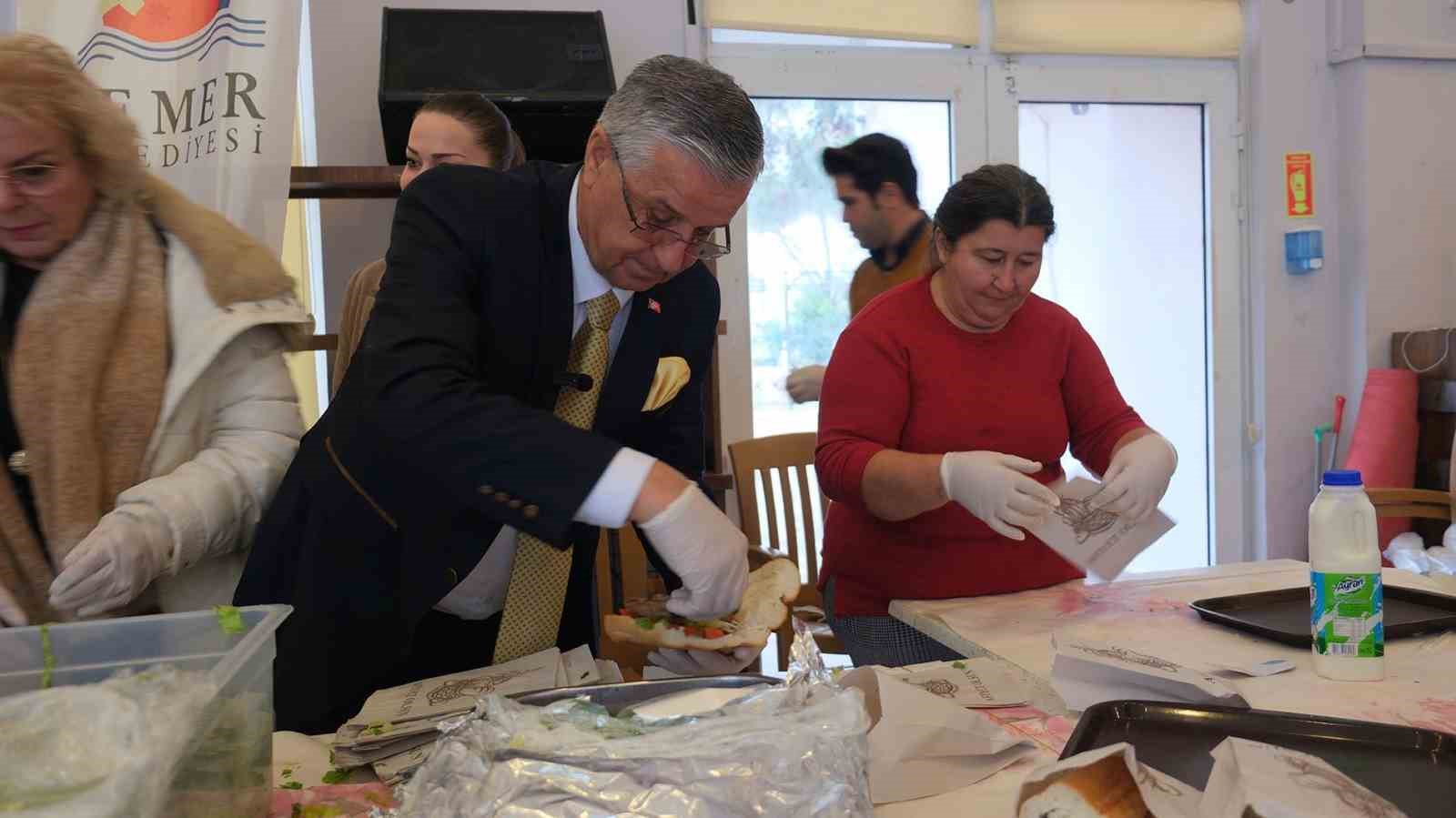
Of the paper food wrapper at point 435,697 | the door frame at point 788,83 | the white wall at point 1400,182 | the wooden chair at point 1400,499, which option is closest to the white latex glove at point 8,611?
the paper food wrapper at point 435,697

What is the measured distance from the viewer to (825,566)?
2199mm

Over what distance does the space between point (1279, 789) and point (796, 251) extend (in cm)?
333

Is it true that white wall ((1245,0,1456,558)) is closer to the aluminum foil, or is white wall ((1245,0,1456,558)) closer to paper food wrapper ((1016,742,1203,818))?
paper food wrapper ((1016,742,1203,818))

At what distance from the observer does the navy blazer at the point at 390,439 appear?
1.31 m

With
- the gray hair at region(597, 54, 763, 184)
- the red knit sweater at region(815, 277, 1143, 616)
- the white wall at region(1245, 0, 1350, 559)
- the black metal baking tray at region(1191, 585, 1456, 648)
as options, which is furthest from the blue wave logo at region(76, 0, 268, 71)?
the white wall at region(1245, 0, 1350, 559)

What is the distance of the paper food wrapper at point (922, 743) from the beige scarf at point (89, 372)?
38.4 inches

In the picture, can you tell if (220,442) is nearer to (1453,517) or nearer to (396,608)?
(396,608)

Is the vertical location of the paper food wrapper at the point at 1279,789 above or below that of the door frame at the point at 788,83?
below

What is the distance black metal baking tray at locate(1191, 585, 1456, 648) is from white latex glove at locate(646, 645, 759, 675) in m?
0.69

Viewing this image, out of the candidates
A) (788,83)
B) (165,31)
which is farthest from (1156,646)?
(788,83)

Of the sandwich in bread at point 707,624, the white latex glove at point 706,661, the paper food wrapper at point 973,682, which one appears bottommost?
the paper food wrapper at point 973,682

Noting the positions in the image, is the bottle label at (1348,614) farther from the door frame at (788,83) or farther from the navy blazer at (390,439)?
the door frame at (788,83)

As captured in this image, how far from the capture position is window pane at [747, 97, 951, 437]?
401 centimetres

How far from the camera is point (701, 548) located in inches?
46.0
